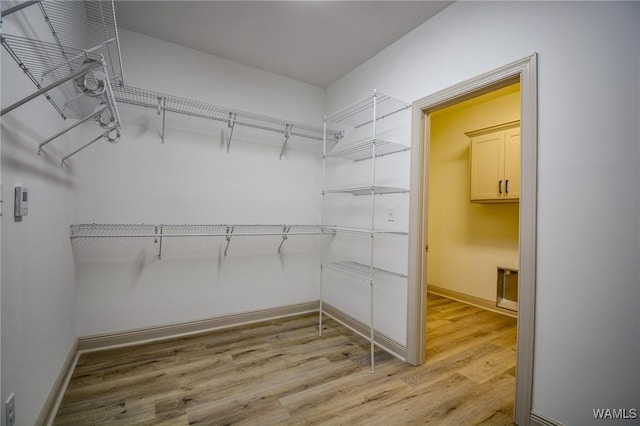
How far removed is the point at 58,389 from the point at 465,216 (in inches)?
172

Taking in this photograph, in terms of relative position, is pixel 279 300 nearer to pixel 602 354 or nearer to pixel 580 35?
pixel 602 354

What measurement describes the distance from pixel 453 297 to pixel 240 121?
366 centimetres

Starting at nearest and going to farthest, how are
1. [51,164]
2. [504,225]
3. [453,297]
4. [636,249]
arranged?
[636,249] → [51,164] → [504,225] → [453,297]

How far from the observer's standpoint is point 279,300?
3072 millimetres

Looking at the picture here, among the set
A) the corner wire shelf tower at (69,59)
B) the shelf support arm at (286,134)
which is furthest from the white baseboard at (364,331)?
the corner wire shelf tower at (69,59)

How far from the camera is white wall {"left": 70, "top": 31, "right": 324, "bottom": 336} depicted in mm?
2283

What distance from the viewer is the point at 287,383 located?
75.5 inches

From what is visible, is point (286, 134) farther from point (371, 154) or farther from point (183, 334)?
point (183, 334)

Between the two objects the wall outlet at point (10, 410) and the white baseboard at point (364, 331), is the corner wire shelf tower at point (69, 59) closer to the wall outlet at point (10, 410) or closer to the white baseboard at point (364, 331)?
the wall outlet at point (10, 410)

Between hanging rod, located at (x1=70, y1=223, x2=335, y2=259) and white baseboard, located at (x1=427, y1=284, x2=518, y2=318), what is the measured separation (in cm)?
216

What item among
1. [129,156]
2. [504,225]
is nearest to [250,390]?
[129,156]

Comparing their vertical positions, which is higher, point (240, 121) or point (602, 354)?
point (240, 121)

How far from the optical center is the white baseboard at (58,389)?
1.45 m

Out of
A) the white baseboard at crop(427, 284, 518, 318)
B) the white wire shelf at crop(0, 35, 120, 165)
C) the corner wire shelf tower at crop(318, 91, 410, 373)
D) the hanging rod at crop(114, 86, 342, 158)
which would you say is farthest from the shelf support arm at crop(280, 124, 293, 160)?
the white baseboard at crop(427, 284, 518, 318)
